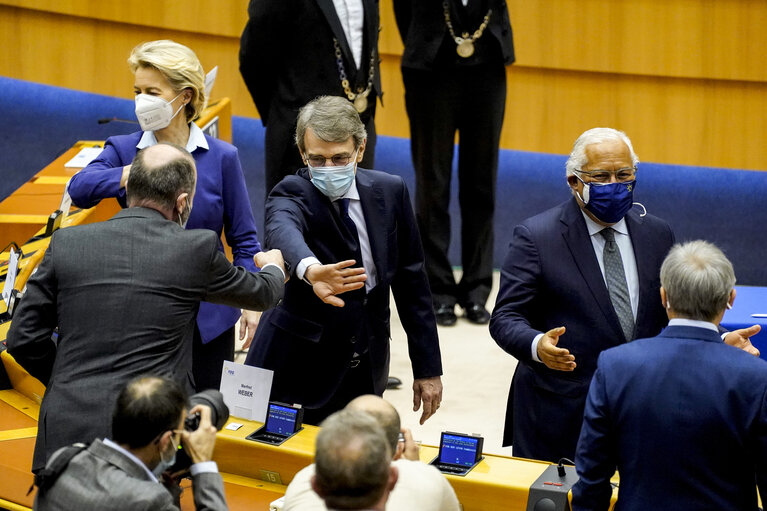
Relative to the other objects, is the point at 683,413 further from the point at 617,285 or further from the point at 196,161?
the point at 196,161

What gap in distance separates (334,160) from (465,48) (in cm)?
268

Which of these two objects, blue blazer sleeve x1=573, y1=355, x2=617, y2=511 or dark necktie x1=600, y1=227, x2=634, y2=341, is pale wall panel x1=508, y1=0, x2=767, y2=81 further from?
blue blazer sleeve x1=573, y1=355, x2=617, y2=511

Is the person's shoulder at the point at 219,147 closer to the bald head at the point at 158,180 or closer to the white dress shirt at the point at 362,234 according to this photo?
the white dress shirt at the point at 362,234

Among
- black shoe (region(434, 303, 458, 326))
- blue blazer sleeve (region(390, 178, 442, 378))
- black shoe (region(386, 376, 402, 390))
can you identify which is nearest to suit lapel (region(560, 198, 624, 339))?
blue blazer sleeve (region(390, 178, 442, 378))

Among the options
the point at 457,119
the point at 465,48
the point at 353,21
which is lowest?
the point at 457,119

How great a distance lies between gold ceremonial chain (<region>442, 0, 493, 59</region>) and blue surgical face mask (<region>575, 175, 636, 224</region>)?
2.60 metres

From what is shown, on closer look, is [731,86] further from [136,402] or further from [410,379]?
[136,402]

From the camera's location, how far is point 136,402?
2.22 meters

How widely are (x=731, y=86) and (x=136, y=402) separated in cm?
524

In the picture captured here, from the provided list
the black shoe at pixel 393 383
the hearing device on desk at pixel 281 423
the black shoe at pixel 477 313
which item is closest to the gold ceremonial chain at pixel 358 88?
the black shoe at pixel 393 383

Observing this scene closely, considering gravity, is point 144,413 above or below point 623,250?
below

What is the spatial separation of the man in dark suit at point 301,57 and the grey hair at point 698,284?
2.93m

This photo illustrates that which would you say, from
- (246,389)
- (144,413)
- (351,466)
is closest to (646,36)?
(246,389)

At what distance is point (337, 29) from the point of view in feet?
16.6
